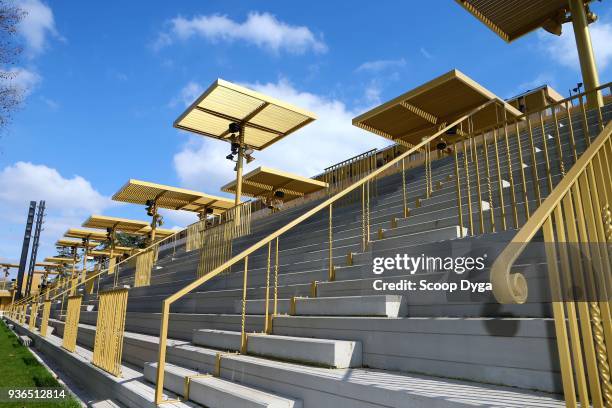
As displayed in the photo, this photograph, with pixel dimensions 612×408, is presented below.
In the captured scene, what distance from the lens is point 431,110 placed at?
10.6 metres

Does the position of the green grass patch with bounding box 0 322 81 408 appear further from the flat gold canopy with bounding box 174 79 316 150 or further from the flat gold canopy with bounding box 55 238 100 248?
the flat gold canopy with bounding box 55 238 100 248

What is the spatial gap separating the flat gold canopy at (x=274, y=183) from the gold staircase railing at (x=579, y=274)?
1198 centimetres

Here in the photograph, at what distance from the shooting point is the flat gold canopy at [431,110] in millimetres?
9352

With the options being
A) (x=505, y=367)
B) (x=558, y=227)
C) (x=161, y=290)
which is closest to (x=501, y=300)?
(x=558, y=227)

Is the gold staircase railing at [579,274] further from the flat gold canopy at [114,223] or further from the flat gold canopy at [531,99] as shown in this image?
the flat gold canopy at [114,223]

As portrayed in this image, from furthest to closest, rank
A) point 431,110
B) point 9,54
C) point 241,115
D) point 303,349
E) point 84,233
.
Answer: point 84,233 < point 241,115 < point 431,110 < point 9,54 < point 303,349

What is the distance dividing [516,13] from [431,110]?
2.84m

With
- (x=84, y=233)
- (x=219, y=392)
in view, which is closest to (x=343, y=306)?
(x=219, y=392)

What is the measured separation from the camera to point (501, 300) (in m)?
1.34

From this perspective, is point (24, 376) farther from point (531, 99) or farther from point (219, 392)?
point (531, 99)

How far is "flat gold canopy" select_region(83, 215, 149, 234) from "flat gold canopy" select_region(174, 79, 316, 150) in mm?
11390

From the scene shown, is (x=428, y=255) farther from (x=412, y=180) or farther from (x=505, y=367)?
(x=412, y=180)

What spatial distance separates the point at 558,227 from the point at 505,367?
1.08m

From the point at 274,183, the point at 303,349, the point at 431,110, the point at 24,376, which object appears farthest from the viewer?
the point at 274,183
